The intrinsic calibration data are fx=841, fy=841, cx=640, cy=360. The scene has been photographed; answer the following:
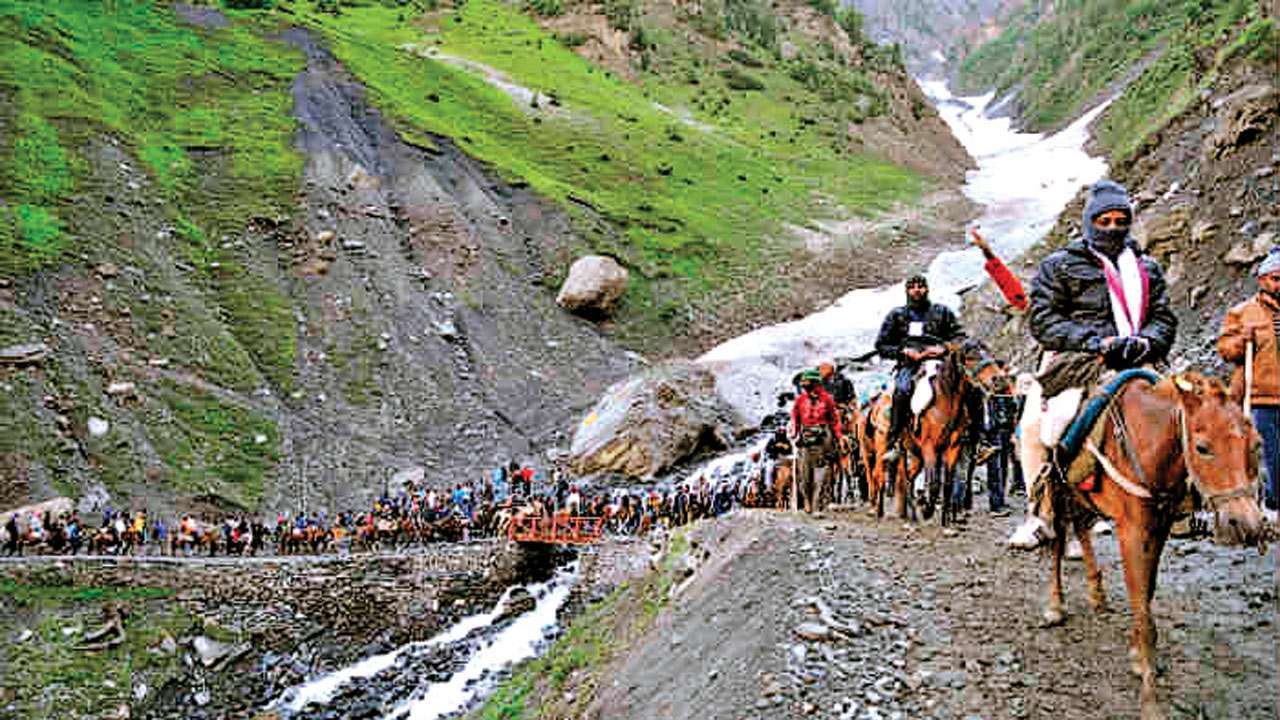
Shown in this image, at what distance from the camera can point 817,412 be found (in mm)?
13633

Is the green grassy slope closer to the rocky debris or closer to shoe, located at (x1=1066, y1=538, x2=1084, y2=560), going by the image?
the rocky debris

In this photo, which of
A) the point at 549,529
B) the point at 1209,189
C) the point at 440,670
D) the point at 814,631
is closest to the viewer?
the point at 814,631

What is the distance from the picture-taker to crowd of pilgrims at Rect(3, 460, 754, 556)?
22500mm

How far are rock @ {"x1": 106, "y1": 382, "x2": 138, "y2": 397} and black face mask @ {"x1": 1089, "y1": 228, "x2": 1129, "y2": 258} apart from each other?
30.1 meters

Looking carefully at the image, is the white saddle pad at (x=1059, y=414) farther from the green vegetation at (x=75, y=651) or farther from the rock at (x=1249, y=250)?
the green vegetation at (x=75, y=651)

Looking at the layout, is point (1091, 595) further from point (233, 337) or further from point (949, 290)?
point (949, 290)

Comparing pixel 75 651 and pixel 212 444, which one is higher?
pixel 212 444

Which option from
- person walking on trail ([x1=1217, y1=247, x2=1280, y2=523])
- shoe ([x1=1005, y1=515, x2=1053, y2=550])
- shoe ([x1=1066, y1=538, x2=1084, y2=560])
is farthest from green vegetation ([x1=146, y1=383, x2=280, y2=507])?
person walking on trail ([x1=1217, y1=247, x2=1280, y2=523])

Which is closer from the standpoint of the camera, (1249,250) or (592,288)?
(1249,250)

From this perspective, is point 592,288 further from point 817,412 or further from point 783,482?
point 817,412

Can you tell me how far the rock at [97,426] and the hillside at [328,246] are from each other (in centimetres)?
6

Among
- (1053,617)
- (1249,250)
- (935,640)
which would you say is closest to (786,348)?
(1249,250)

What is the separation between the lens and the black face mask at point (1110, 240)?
6.19 metres

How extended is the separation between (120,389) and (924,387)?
89.9ft
